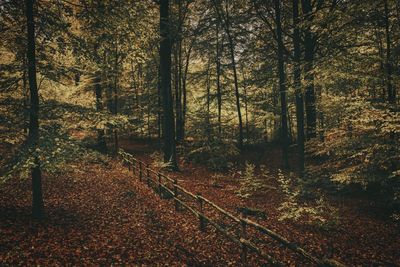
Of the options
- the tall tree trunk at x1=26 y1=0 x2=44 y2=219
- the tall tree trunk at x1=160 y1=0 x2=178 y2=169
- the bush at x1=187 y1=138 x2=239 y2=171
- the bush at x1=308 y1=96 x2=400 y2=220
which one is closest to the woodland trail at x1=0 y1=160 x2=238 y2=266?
the tall tree trunk at x1=26 y1=0 x2=44 y2=219

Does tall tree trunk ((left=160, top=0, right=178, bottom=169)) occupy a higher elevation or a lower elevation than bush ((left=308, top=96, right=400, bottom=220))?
higher

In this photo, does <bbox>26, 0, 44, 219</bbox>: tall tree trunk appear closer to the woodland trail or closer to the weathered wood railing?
the woodland trail

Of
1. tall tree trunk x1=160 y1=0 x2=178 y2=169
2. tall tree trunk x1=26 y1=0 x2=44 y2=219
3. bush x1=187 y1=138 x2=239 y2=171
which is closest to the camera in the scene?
tall tree trunk x1=26 y1=0 x2=44 y2=219

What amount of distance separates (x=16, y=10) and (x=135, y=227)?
8496mm

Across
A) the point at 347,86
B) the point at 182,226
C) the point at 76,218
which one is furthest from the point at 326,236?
the point at 76,218

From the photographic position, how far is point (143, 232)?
978cm

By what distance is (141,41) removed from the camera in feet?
39.1

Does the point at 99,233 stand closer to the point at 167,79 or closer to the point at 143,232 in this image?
the point at 143,232

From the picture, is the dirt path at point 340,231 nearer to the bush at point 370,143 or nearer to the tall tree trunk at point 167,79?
the bush at point 370,143

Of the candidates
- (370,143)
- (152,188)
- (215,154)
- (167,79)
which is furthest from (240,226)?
(167,79)

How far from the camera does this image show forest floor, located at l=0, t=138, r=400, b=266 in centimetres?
787

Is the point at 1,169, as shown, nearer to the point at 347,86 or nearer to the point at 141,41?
the point at 141,41

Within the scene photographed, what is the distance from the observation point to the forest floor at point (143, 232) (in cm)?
787

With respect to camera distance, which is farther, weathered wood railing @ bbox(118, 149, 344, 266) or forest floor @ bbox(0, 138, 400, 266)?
forest floor @ bbox(0, 138, 400, 266)
